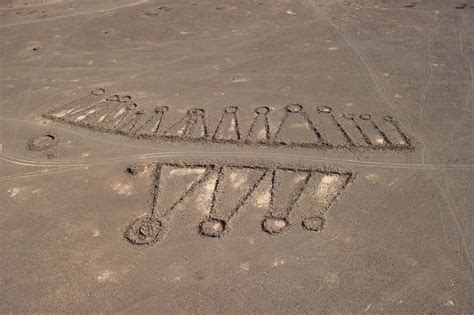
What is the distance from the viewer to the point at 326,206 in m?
6.32

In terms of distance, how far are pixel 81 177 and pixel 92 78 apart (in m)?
3.99

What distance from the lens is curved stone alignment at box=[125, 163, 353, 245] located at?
6141mm

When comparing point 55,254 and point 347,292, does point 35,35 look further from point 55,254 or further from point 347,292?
point 347,292

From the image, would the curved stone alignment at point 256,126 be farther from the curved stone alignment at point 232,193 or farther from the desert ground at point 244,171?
the curved stone alignment at point 232,193

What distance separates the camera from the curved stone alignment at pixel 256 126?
762 cm

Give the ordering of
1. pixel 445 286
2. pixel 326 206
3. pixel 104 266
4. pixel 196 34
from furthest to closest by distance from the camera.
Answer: pixel 196 34
pixel 326 206
pixel 104 266
pixel 445 286

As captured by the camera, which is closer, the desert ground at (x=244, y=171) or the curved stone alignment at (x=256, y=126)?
the desert ground at (x=244, y=171)

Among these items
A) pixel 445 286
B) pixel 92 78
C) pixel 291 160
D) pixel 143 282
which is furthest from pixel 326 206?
pixel 92 78

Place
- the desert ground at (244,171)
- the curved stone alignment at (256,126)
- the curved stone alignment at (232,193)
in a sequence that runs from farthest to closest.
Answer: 1. the curved stone alignment at (256,126)
2. the curved stone alignment at (232,193)
3. the desert ground at (244,171)

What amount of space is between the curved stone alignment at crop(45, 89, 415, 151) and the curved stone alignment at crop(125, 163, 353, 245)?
32.0 inches

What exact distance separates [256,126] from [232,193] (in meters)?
1.92

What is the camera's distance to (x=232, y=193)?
668 centimetres

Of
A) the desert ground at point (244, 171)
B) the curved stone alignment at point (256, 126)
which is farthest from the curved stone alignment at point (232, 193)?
the curved stone alignment at point (256, 126)

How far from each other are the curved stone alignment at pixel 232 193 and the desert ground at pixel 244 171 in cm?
3
